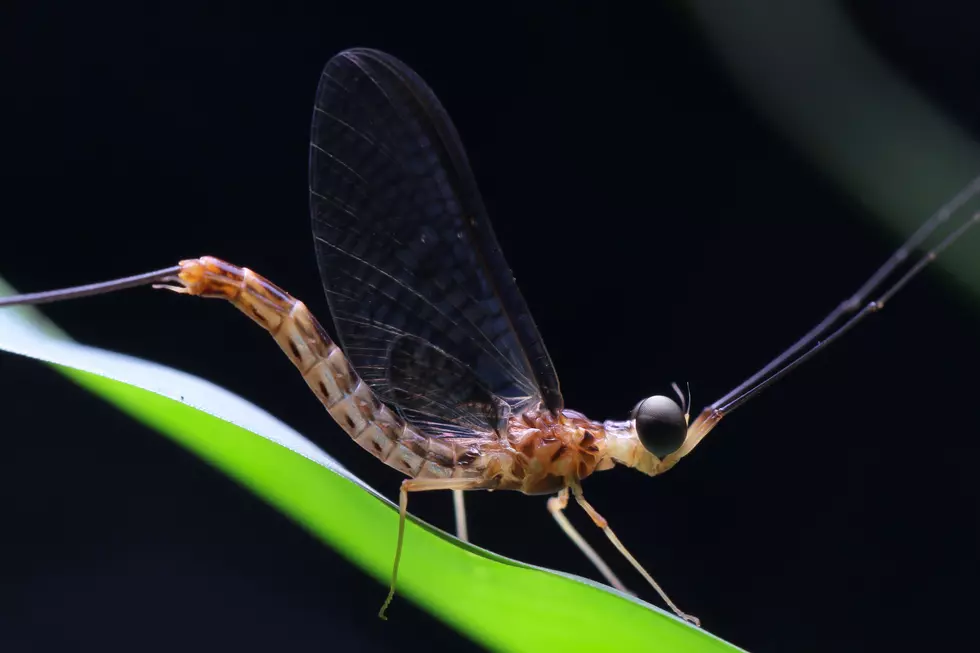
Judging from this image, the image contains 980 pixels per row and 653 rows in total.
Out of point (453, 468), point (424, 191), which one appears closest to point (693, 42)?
point (424, 191)

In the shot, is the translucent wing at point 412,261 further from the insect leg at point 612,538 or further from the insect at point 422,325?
the insect leg at point 612,538

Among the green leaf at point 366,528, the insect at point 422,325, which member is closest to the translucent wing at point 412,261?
the insect at point 422,325

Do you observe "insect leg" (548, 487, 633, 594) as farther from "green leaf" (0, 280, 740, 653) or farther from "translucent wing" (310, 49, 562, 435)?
"green leaf" (0, 280, 740, 653)

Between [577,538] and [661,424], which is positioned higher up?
[661,424]

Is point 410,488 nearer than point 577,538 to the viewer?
Yes

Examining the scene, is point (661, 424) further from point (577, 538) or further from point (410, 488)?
point (410, 488)

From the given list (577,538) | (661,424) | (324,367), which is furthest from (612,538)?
(324,367)

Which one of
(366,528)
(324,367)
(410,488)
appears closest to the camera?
(366,528)
